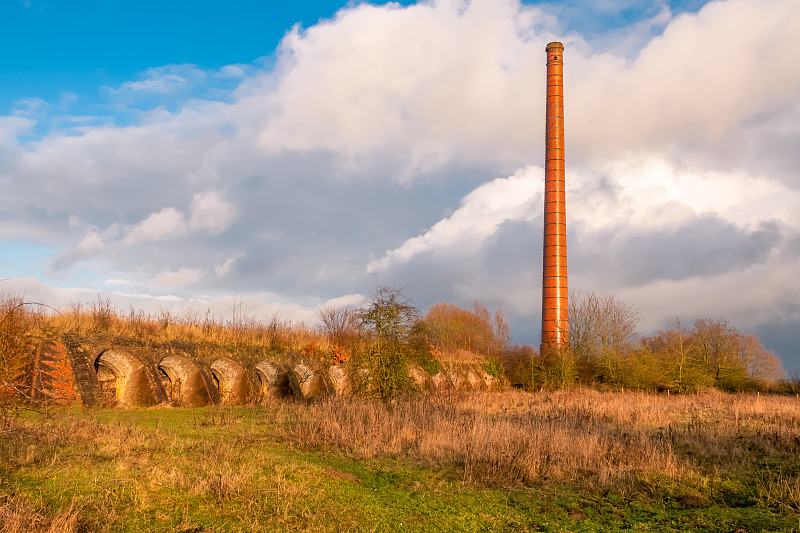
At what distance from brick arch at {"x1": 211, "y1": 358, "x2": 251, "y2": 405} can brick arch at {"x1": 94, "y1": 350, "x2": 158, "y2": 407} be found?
2.62 m

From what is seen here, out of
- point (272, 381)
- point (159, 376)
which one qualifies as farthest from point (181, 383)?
point (272, 381)

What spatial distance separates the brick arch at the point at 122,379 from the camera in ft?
50.0

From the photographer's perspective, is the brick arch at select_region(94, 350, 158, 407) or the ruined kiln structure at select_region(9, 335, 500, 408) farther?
the brick arch at select_region(94, 350, 158, 407)

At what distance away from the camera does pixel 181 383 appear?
16.7m

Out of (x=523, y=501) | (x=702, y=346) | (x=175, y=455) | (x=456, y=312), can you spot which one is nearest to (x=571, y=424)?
(x=523, y=501)

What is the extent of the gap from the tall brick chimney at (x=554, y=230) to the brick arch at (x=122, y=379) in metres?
21.1

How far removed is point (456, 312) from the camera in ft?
163

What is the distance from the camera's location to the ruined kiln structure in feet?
46.3

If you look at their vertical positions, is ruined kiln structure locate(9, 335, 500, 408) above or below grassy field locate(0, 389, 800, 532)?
above

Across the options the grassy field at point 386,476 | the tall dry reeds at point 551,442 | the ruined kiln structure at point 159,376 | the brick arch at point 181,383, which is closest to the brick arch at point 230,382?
the ruined kiln structure at point 159,376

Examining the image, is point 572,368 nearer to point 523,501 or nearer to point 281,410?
point 281,410

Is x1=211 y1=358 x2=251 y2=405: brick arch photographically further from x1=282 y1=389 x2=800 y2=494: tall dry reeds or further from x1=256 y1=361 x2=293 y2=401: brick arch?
x1=282 y1=389 x2=800 y2=494: tall dry reeds

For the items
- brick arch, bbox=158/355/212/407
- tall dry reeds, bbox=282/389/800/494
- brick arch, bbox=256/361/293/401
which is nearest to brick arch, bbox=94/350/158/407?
brick arch, bbox=158/355/212/407

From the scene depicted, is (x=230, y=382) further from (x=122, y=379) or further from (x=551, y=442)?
(x=551, y=442)
